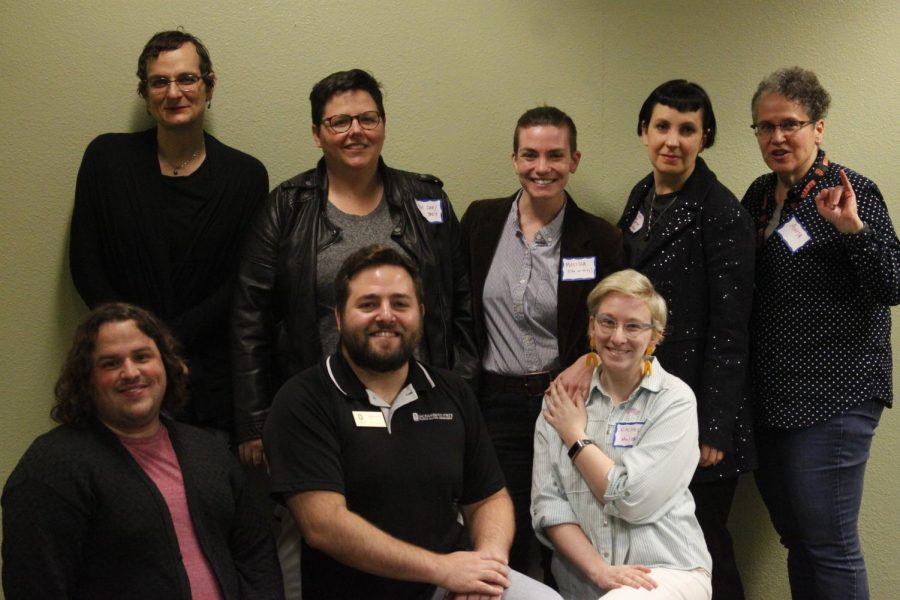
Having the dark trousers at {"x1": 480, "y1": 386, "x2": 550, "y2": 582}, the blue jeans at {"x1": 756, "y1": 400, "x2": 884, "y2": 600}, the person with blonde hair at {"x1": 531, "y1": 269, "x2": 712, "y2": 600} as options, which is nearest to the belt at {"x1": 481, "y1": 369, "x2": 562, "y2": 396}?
the dark trousers at {"x1": 480, "y1": 386, "x2": 550, "y2": 582}

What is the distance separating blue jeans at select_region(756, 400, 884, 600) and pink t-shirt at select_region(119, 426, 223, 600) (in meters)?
1.69

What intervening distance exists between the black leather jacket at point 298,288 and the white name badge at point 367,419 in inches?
15.6

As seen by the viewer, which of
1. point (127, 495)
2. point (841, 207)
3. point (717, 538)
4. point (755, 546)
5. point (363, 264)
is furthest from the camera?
point (755, 546)

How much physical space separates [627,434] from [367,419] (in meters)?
0.72

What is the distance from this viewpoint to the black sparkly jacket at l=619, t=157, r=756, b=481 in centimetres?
271

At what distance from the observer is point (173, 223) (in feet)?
8.77

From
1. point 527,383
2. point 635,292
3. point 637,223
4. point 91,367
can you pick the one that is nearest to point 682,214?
point 637,223

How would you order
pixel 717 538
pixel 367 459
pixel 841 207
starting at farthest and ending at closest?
pixel 717 538 → pixel 841 207 → pixel 367 459

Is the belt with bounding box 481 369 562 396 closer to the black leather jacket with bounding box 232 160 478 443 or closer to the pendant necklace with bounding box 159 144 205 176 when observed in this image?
the black leather jacket with bounding box 232 160 478 443

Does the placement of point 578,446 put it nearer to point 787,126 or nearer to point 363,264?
point 363,264

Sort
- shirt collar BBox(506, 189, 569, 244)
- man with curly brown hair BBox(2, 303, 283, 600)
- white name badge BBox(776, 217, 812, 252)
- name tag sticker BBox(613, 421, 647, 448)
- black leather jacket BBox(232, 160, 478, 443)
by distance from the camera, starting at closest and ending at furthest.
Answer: man with curly brown hair BBox(2, 303, 283, 600)
name tag sticker BBox(613, 421, 647, 448)
black leather jacket BBox(232, 160, 478, 443)
white name badge BBox(776, 217, 812, 252)
shirt collar BBox(506, 189, 569, 244)

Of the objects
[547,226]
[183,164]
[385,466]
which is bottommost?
[385,466]

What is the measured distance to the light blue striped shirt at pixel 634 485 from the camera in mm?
2412

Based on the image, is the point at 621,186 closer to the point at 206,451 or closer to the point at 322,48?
the point at 322,48
